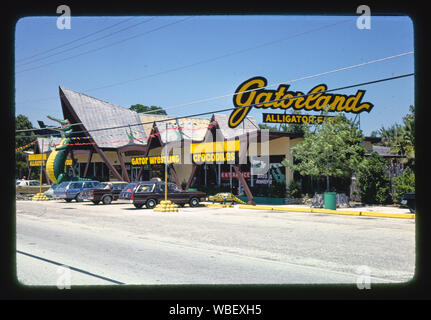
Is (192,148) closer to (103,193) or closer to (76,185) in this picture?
(103,193)

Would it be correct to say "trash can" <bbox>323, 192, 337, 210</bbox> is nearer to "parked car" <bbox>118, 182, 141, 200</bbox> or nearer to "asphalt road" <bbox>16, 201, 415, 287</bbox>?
"asphalt road" <bbox>16, 201, 415, 287</bbox>

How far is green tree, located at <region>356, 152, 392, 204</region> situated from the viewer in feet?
78.0

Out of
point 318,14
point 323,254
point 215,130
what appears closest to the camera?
point 318,14

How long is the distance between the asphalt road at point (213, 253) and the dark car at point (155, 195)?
28.8 ft

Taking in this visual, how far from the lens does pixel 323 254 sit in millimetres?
9195

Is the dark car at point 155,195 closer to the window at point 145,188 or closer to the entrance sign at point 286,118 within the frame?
the window at point 145,188

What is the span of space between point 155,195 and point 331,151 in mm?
10719

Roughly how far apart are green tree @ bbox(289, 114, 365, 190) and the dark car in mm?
7301

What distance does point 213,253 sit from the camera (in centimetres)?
933

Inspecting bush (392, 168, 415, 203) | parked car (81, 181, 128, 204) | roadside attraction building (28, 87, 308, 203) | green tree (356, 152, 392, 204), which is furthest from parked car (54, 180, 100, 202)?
bush (392, 168, 415, 203)

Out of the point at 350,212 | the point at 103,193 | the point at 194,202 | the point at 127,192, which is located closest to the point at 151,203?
the point at 127,192
